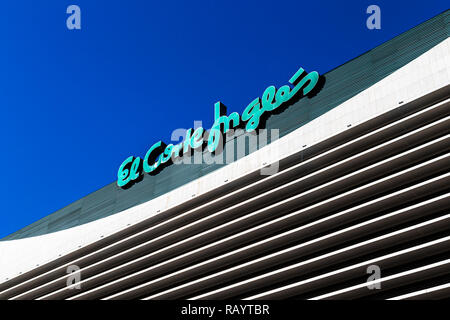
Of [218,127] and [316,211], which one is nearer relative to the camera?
[316,211]

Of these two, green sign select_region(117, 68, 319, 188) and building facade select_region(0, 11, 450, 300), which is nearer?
building facade select_region(0, 11, 450, 300)

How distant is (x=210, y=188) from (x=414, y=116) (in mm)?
7717

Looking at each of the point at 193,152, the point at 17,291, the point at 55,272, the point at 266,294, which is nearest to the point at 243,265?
the point at 266,294

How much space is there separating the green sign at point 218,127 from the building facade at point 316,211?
26.0 inches

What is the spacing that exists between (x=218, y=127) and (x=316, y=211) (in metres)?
7.80

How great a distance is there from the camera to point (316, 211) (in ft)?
53.3

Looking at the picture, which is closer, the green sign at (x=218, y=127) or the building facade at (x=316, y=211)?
the building facade at (x=316, y=211)

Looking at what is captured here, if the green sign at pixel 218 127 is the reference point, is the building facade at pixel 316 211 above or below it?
below

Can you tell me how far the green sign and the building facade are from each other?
0.66 meters

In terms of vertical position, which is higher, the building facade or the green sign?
the green sign

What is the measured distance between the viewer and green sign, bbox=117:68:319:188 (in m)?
21.3

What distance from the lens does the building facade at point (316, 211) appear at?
46.8 ft

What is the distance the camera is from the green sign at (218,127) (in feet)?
69.8

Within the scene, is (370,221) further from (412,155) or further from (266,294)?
(266,294)
